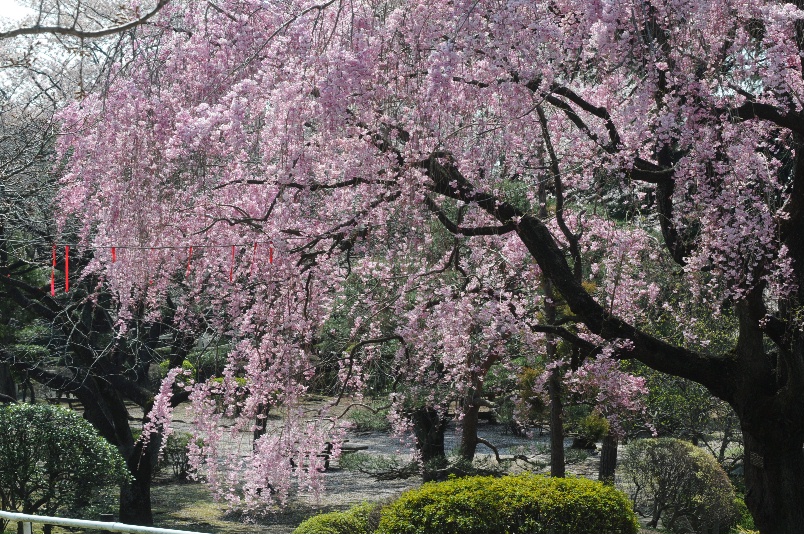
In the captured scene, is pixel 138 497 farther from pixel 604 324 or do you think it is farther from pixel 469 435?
pixel 604 324

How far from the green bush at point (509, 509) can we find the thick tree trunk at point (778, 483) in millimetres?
1263

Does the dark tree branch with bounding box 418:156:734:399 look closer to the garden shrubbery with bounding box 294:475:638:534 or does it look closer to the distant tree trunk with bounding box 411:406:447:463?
the garden shrubbery with bounding box 294:475:638:534

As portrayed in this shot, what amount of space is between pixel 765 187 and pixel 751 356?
1.82 m

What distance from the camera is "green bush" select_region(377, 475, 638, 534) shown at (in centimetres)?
711

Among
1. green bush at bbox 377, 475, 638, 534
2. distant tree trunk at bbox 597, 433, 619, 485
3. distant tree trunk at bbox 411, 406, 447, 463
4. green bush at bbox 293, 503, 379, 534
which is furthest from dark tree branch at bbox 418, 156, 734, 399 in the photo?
distant tree trunk at bbox 411, 406, 447, 463

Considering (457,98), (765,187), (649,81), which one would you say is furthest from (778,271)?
(457,98)

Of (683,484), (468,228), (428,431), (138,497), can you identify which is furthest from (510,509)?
(138,497)

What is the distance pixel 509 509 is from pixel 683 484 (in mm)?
5297

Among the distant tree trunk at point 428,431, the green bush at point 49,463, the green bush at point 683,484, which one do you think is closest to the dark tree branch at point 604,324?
the green bush at point 683,484

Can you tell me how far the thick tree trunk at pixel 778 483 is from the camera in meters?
6.71

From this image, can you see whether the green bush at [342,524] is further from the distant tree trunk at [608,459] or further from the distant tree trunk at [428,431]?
the distant tree trunk at [608,459]

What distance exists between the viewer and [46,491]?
34.9 feet

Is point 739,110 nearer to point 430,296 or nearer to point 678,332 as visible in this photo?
point 430,296

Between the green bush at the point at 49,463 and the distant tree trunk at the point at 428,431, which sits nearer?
the green bush at the point at 49,463
